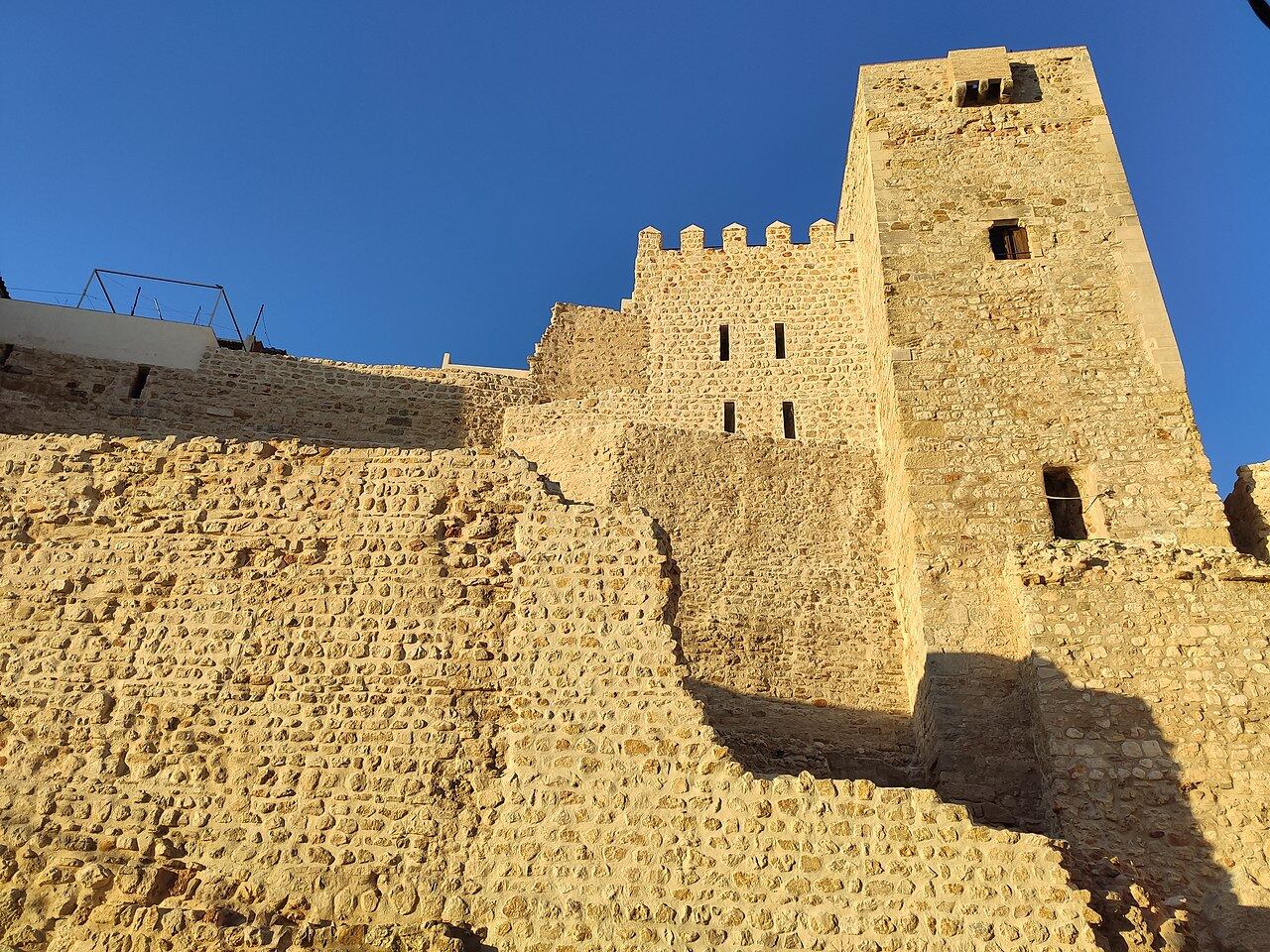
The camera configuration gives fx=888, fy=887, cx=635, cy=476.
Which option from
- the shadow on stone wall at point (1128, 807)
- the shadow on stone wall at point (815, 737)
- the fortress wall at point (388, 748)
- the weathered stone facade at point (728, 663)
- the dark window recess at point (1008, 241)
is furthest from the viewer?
the dark window recess at point (1008, 241)

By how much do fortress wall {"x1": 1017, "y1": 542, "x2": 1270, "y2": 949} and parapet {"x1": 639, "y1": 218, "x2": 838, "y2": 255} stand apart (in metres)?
9.98

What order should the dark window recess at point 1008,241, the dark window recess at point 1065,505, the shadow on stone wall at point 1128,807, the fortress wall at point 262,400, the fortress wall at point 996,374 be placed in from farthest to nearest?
the fortress wall at point 262,400
the dark window recess at point 1008,241
the dark window recess at point 1065,505
the fortress wall at point 996,374
the shadow on stone wall at point 1128,807

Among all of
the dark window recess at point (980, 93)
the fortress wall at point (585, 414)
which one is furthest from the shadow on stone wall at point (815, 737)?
the dark window recess at point (980, 93)

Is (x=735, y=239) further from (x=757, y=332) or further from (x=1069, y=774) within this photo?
(x=1069, y=774)

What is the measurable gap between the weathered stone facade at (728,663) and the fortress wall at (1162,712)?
0.03 metres

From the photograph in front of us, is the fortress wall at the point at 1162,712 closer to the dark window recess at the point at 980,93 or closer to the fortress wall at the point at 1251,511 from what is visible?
the fortress wall at the point at 1251,511

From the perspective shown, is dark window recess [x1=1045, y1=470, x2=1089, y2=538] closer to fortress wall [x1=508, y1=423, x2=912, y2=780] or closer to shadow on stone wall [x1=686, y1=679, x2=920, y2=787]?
fortress wall [x1=508, y1=423, x2=912, y2=780]

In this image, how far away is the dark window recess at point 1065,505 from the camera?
10117mm

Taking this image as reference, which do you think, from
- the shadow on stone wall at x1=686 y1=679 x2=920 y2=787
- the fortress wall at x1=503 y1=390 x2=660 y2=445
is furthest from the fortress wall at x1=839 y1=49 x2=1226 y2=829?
the fortress wall at x1=503 y1=390 x2=660 y2=445

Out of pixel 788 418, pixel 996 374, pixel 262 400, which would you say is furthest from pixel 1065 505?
pixel 262 400

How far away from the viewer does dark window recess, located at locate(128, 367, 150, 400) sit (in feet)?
47.6

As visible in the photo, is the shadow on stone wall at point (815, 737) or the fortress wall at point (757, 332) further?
the fortress wall at point (757, 332)

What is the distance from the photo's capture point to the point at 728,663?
1150cm

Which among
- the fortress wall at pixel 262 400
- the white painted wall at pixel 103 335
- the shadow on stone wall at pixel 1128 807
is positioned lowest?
the shadow on stone wall at pixel 1128 807
